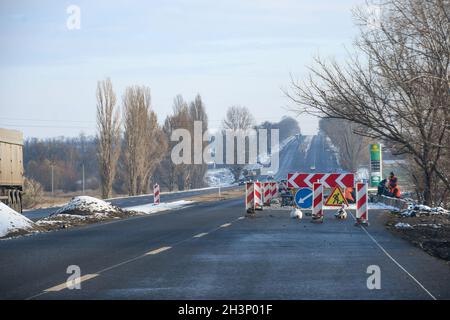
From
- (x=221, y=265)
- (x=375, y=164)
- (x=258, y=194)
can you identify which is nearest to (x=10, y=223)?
(x=221, y=265)

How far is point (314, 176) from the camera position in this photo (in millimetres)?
33062

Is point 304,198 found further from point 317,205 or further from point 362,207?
point 362,207

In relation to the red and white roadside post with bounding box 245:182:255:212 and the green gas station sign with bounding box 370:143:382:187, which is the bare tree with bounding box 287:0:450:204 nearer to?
the red and white roadside post with bounding box 245:182:255:212

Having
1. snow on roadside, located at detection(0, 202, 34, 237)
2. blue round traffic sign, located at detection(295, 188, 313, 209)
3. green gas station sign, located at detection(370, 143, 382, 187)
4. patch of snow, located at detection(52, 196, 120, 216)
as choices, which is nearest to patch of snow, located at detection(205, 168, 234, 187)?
green gas station sign, located at detection(370, 143, 382, 187)

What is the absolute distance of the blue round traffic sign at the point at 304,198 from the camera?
3197 cm

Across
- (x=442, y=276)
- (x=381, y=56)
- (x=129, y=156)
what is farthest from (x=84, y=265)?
(x=129, y=156)

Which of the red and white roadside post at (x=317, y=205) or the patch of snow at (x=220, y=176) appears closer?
the red and white roadside post at (x=317, y=205)

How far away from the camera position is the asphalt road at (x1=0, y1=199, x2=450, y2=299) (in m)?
10.4

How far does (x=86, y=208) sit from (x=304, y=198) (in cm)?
917

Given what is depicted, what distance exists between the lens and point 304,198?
32.3m

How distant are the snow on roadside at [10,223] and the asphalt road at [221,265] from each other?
1327 millimetres

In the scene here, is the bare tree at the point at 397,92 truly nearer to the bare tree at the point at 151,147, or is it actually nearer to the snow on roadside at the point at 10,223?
the snow on roadside at the point at 10,223

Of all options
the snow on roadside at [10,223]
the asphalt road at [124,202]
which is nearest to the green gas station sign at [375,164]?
the asphalt road at [124,202]
